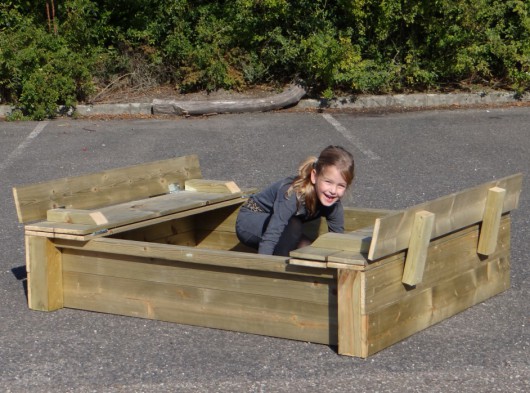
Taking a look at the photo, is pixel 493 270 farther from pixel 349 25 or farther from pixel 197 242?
pixel 349 25

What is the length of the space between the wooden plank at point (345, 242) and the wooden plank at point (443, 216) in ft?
0.49

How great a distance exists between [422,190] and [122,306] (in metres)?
4.09

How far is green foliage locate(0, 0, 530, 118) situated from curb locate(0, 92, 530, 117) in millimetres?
176

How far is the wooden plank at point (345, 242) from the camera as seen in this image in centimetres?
471

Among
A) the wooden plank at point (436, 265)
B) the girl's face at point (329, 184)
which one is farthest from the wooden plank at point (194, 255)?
the girl's face at point (329, 184)

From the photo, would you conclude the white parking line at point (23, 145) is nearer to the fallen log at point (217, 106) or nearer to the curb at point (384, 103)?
the curb at point (384, 103)

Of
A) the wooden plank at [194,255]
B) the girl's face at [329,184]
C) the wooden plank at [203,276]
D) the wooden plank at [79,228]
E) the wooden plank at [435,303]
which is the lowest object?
the wooden plank at [435,303]

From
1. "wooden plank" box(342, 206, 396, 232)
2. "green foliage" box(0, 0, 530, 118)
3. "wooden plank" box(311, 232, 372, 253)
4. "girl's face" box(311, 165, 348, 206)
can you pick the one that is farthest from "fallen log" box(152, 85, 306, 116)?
"wooden plank" box(311, 232, 372, 253)

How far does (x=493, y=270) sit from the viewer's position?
570 cm

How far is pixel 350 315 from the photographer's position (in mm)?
4668

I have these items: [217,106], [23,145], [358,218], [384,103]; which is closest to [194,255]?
[358,218]

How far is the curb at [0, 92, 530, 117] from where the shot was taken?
44.9ft

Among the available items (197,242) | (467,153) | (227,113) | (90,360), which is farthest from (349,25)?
(90,360)

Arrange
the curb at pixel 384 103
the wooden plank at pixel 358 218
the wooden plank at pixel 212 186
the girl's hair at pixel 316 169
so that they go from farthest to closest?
the curb at pixel 384 103
the wooden plank at pixel 212 186
the wooden plank at pixel 358 218
the girl's hair at pixel 316 169
